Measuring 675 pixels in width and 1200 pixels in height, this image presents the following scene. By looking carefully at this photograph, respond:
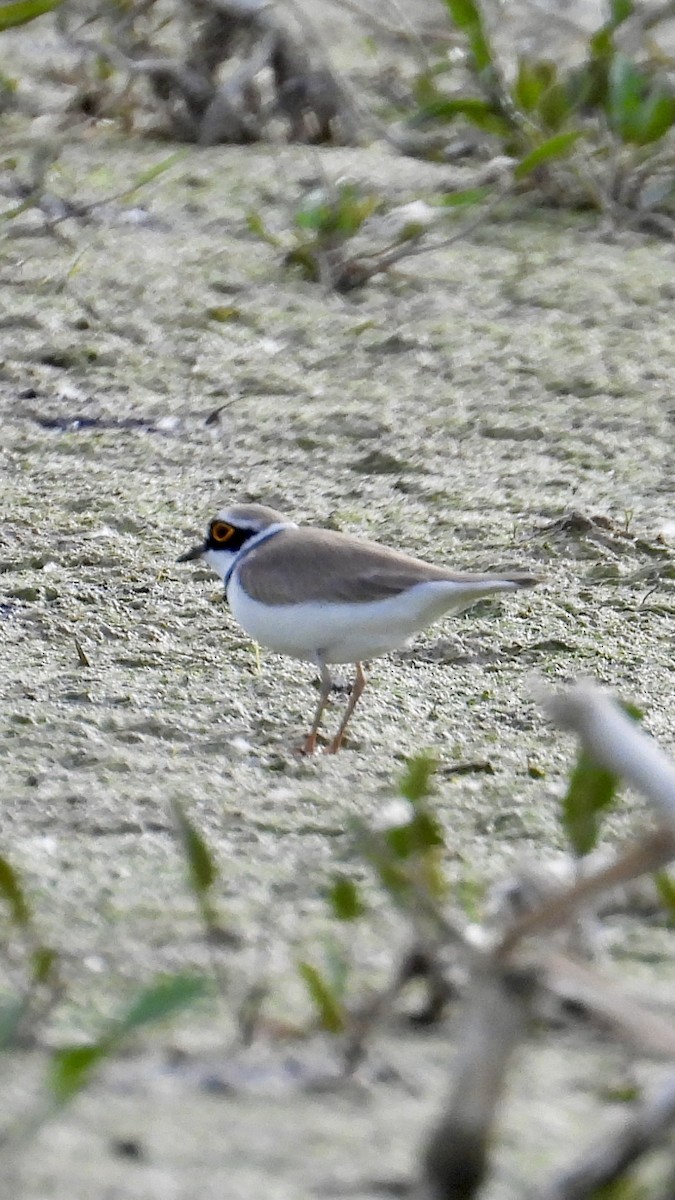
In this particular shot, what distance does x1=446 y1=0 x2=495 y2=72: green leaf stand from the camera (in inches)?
257

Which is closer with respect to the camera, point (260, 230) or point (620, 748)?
point (620, 748)

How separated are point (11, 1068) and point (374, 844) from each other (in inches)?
21.6

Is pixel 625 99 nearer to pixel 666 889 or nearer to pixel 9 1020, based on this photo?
pixel 666 889

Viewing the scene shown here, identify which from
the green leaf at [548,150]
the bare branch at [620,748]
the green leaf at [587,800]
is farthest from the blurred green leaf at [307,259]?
the bare branch at [620,748]

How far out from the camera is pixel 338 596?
3848mm

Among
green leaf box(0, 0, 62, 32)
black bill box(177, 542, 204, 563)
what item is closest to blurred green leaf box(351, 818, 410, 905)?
black bill box(177, 542, 204, 563)

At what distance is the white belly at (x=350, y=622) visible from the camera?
3771 millimetres

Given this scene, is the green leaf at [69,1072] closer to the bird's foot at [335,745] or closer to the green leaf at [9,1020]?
the green leaf at [9,1020]

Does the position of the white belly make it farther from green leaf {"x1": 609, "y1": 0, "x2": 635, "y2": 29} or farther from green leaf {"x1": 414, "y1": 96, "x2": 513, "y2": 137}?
green leaf {"x1": 609, "y1": 0, "x2": 635, "y2": 29}

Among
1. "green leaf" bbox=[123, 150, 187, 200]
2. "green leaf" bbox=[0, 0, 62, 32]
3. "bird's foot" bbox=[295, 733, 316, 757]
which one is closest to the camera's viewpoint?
"bird's foot" bbox=[295, 733, 316, 757]

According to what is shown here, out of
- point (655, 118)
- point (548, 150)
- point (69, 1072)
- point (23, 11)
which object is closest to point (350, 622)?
point (23, 11)

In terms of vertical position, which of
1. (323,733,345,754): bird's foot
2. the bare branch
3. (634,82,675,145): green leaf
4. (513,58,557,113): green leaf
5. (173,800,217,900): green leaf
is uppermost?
the bare branch

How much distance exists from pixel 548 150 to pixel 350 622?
3.10 m

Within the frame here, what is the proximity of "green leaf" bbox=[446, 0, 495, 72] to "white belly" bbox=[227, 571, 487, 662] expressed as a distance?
345cm
